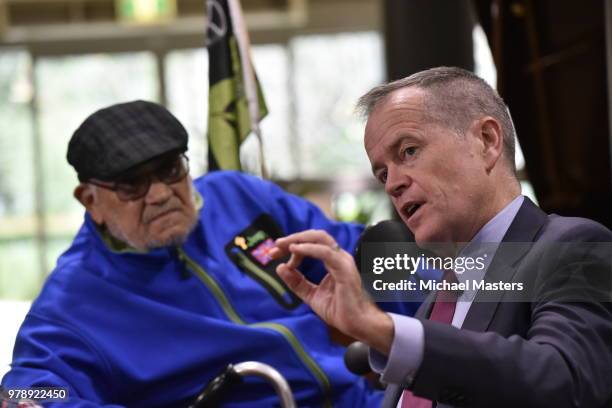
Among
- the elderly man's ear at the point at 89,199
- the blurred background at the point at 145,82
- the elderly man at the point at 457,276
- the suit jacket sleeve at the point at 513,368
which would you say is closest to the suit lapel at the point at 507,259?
the elderly man at the point at 457,276

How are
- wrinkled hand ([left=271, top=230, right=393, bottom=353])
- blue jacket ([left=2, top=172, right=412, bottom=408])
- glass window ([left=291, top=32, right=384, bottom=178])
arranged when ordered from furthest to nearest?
glass window ([left=291, top=32, right=384, bottom=178]), blue jacket ([left=2, top=172, right=412, bottom=408]), wrinkled hand ([left=271, top=230, right=393, bottom=353])

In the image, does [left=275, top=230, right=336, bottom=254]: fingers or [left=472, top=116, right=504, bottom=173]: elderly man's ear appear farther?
[left=472, top=116, right=504, bottom=173]: elderly man's ear

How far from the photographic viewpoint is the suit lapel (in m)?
1.19

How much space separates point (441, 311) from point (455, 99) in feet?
1.00

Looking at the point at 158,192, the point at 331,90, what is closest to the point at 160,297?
the point at 158,192

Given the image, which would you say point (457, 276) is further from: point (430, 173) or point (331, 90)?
point (331, 90)

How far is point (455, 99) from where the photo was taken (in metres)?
1.25

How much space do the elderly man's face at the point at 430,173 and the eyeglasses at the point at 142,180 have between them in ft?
2.90

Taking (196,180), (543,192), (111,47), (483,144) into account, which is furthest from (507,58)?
(111,47)

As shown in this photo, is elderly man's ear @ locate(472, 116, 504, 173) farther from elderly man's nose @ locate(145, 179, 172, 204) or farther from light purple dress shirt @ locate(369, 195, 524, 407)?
elderly man's nose @ locate(145, 179, 172, 204)

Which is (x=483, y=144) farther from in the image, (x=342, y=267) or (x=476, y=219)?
(x=342, y=267)

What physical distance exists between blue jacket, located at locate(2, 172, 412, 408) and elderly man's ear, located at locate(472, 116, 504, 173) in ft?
2.38

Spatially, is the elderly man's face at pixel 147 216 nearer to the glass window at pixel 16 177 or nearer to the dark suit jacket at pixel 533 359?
the dark suit jacket at pixel 533 359

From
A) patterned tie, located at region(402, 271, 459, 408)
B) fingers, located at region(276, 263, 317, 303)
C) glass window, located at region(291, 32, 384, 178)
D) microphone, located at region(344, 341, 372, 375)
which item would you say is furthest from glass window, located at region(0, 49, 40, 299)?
fingers, located at region(276, 263, 317, 303)
